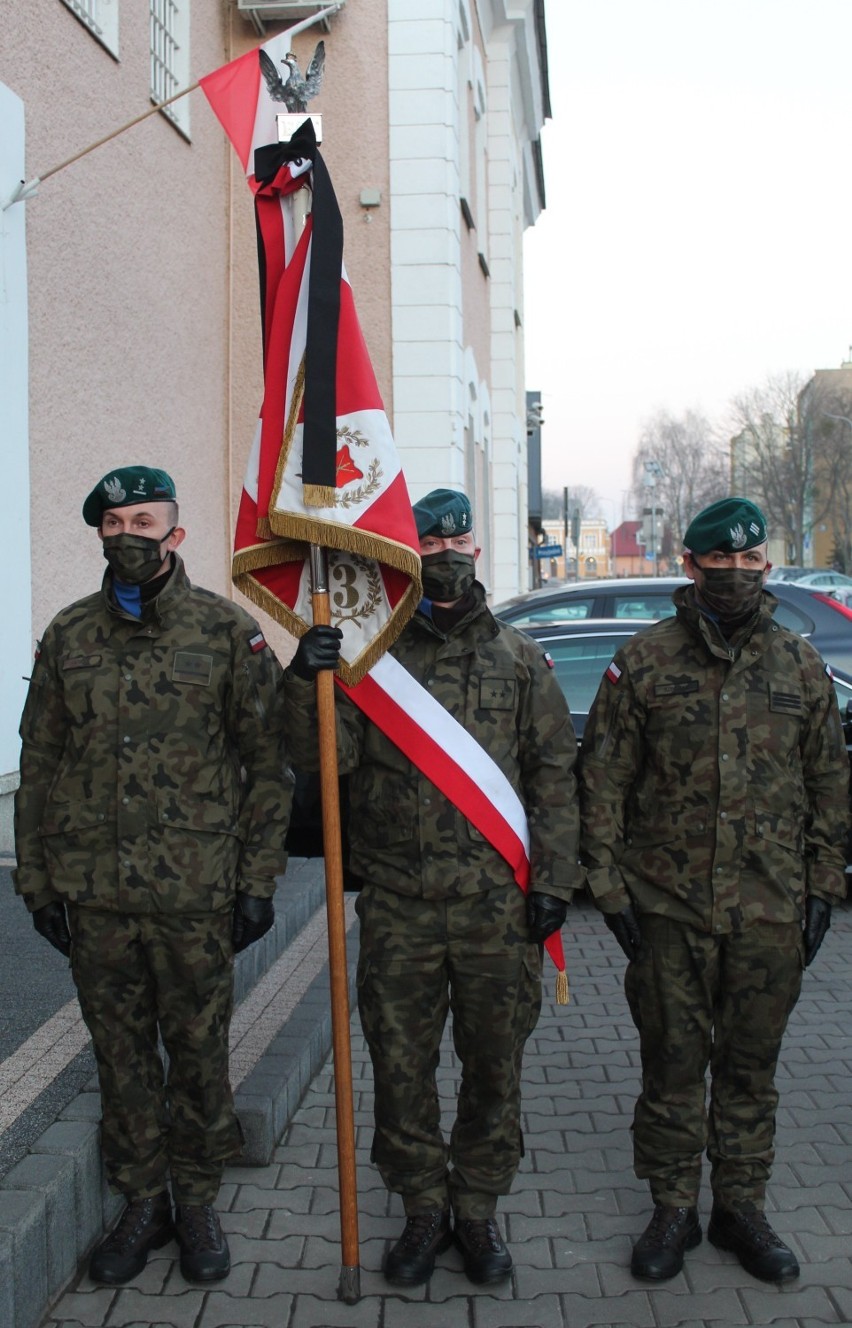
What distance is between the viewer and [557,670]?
287 inches

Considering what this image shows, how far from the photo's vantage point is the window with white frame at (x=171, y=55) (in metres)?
9.65

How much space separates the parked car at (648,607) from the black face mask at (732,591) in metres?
4.58

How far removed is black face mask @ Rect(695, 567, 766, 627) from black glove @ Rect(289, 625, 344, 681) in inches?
38.7

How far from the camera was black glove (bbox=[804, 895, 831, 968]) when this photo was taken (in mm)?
3383

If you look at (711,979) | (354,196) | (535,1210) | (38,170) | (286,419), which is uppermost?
(354,196)

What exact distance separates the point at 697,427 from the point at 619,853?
81.2 meters

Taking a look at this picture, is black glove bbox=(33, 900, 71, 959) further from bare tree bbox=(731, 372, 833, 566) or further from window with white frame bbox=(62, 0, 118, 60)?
bare tree bbox=(731, 372, 833, 566)

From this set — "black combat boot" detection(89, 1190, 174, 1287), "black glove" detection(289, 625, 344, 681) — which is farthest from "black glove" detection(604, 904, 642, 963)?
"black combat boot" detection(89, 1190, 174, 1287)

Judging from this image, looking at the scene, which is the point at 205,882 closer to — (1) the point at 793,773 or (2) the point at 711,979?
(2) the point at 711,979

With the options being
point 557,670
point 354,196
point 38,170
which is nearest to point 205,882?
point 557,670

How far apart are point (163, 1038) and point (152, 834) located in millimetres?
569

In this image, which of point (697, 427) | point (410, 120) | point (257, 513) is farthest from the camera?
point (697, 427)

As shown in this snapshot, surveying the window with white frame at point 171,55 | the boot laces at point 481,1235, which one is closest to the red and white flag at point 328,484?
the boot laces at point 481,1235

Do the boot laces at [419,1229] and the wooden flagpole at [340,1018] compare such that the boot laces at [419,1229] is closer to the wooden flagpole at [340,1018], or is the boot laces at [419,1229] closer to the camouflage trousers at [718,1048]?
the wooden flagpole at [340,1018]
